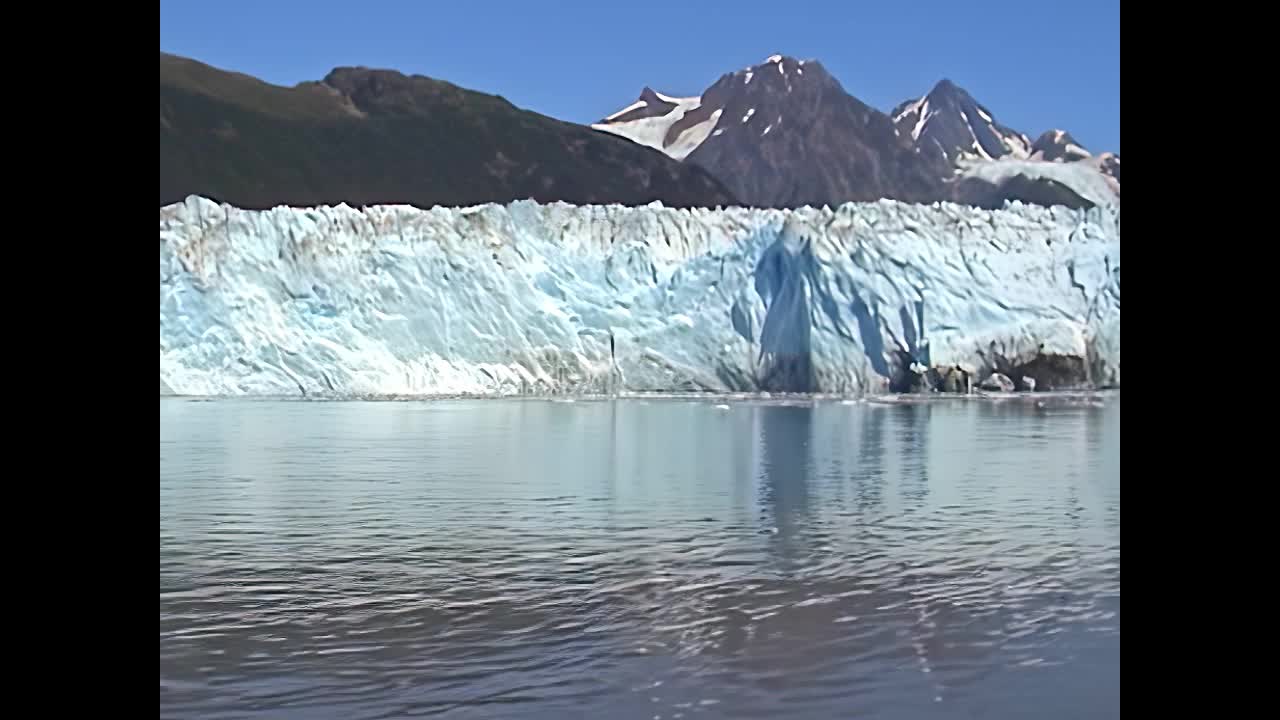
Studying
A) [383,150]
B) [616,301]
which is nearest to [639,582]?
[616,301]

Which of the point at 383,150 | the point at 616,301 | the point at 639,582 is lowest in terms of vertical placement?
the point at 639,582

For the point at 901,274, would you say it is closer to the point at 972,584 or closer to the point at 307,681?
the point at 972,584

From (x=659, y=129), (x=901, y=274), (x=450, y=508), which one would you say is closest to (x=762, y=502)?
(x=450, y=508)

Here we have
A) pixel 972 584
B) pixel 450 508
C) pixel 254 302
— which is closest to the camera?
pixel 972 584

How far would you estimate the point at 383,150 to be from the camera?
36625mm

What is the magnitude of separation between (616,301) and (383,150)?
2118cm

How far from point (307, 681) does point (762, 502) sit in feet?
14.8

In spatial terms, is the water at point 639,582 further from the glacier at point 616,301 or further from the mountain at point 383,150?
the mountain at point 383,150

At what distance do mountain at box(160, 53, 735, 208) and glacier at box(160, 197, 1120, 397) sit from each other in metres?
17.7

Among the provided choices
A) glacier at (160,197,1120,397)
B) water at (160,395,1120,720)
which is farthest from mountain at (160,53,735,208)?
water at (160,395,1120,720)

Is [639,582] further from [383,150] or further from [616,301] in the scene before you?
[383,150]

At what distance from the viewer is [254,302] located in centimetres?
1592

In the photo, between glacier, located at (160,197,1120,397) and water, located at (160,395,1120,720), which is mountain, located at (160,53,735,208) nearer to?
glacier, located at (160,197,1120,397)
